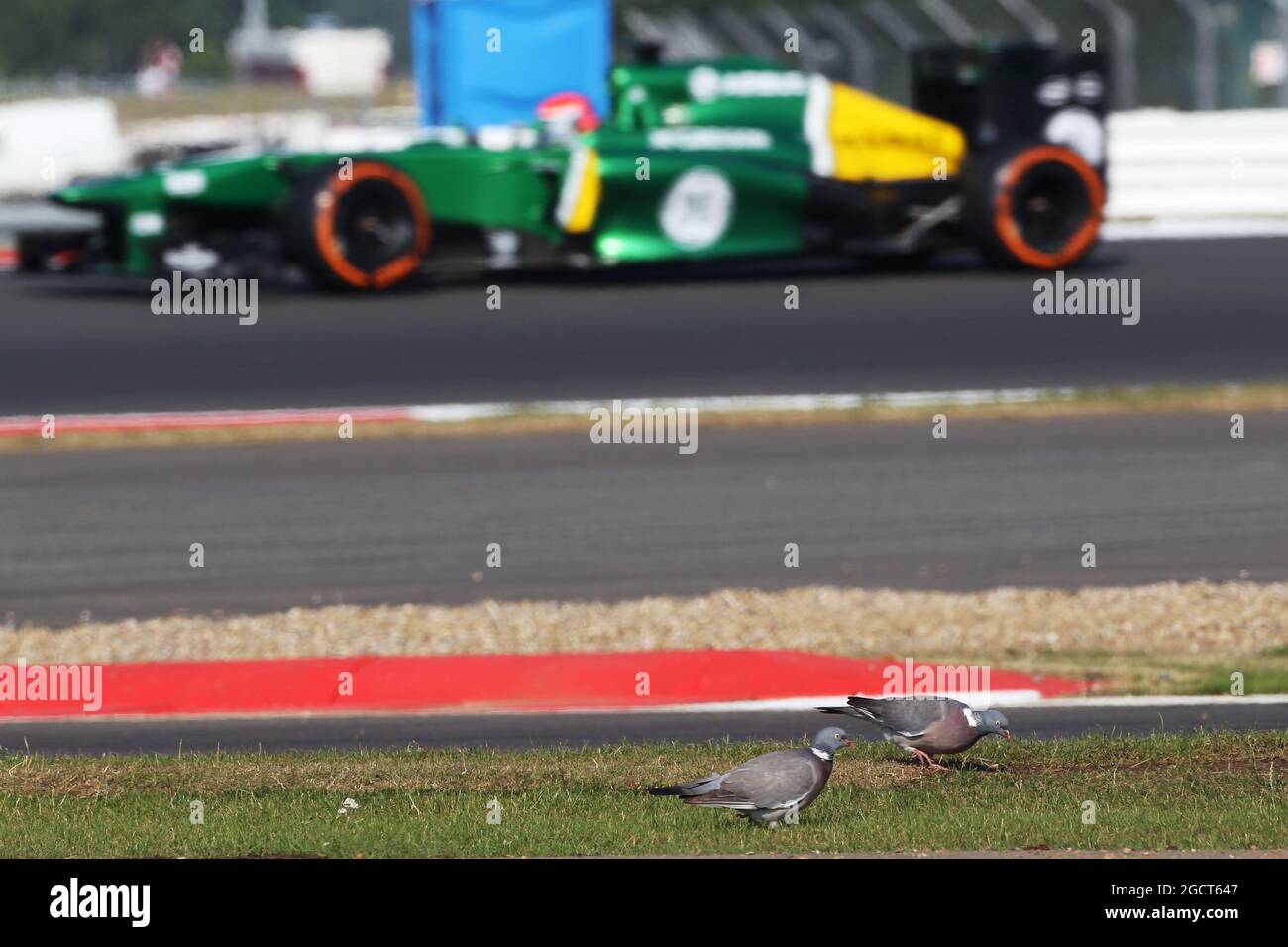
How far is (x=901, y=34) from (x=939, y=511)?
16.5 metres

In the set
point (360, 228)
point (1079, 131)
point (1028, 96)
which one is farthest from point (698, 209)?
point (1079, 131)

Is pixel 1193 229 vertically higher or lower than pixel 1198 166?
lower

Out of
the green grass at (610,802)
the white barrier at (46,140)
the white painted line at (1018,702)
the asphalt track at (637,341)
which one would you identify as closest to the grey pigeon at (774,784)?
the green grass at (610,802)

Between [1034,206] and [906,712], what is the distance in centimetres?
1170

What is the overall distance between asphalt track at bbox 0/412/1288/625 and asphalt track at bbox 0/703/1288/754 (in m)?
1.38

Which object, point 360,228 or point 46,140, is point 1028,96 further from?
point 46,140

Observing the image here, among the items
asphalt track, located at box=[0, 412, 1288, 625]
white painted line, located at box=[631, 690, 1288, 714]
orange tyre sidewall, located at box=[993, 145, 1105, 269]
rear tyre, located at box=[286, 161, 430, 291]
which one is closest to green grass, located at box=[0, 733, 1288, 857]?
white painted line, located at box=[631, 690, 1288, 714]

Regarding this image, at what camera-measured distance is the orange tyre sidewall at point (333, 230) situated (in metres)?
15.1

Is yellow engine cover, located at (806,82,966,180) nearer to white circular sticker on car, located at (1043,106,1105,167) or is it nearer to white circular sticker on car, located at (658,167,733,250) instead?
white circular sticker on car, located at (1043,106,1105,167)

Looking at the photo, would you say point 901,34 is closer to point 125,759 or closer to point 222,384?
point 222,384

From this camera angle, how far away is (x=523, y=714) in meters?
7.18

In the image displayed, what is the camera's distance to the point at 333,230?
50.5 ft

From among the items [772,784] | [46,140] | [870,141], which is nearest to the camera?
[772,784]

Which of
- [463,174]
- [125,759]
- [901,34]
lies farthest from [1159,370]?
[901,34]
